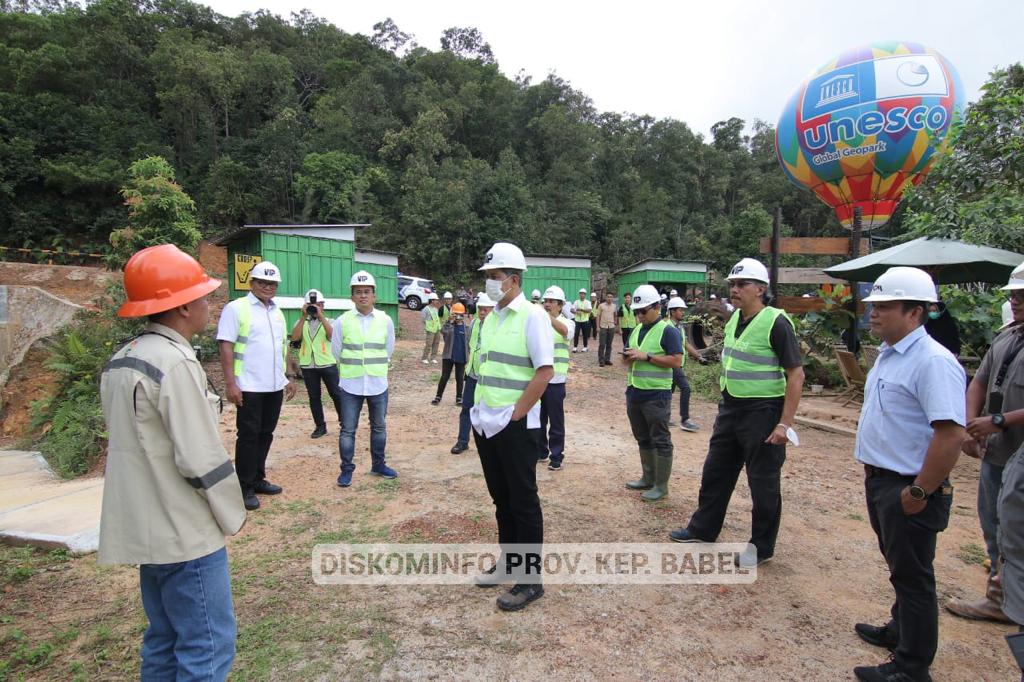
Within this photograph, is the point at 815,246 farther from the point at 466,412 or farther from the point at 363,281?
the point at 363,281

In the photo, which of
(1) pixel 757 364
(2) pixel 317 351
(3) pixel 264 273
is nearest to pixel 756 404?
(1) pixel 757 364

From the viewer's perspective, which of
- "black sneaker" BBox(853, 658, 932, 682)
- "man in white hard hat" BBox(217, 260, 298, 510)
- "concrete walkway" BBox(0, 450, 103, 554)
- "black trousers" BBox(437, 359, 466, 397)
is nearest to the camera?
"black sneaker" BBox(853, 658, 932, 682)

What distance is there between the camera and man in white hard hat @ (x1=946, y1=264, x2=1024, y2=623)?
2701 millimetres

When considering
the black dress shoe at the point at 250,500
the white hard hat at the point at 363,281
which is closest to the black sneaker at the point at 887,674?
the black dress shoe at the point at 250,500

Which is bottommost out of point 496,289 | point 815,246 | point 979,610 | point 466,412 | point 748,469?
point 979,610

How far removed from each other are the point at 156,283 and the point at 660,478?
4.14 metres

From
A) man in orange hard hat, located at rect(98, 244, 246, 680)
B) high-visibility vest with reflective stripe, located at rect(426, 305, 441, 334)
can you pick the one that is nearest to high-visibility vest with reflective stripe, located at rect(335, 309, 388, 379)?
man in orange hard hat, located at rect(98, 244, 246, 680)

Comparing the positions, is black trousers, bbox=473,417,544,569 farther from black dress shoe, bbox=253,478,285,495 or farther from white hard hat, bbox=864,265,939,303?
black dress shoe, bbox=253,478,285,495

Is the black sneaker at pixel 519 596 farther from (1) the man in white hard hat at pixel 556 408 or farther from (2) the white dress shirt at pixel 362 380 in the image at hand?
(1) the man in white hard hat at pixel 556 408

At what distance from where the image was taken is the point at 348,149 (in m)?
38.8

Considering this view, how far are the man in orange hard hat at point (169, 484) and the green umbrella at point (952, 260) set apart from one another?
7.11m

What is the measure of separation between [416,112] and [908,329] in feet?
148

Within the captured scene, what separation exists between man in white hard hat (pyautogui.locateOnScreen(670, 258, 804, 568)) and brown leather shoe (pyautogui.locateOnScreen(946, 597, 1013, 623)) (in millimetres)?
979

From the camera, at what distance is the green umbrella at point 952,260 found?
606 cm
